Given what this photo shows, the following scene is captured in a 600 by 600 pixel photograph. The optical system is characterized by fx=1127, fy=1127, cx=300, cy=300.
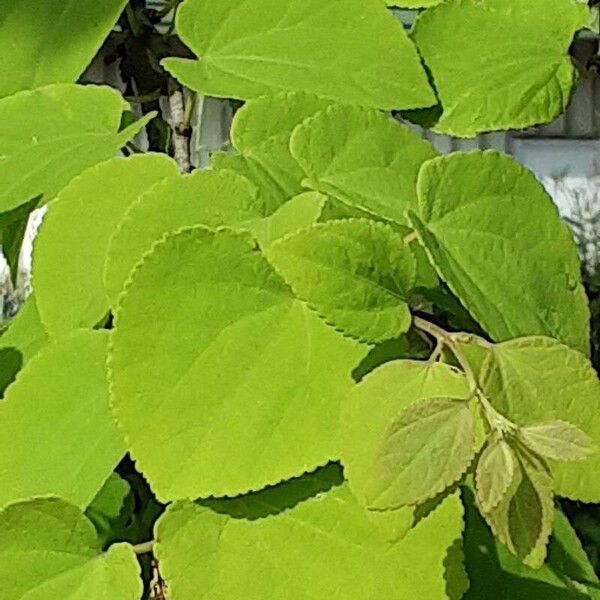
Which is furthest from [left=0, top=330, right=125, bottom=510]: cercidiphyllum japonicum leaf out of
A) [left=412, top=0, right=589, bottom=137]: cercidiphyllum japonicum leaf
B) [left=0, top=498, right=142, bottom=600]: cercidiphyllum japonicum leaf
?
[left=412, top=0, right=589, bottom=137]: cercidiphyllum japonicum leaf

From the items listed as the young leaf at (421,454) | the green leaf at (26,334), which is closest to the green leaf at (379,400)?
the young leaf at (421,454)

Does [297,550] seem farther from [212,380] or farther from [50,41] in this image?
[50,41]

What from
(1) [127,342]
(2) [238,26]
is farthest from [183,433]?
(2) [238,26]

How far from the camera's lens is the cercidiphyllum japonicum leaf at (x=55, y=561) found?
0.71 ft

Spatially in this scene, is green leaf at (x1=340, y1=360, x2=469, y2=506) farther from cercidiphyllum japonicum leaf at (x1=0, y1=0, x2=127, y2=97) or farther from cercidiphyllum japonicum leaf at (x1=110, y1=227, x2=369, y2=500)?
cercidiphyllum japonicum leaf at (x1=0, y1=0, x2=127, y2=97)

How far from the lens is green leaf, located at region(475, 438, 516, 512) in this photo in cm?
17

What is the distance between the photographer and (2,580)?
0.21 m

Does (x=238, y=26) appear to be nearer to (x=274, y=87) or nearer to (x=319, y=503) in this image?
(x=274, y=87)

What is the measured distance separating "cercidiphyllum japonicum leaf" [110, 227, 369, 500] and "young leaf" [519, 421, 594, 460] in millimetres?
34

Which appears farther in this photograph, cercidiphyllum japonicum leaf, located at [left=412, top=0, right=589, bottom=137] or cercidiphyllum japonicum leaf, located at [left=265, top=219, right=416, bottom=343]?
cercidiphyllum japonicum leaf, located at [left=412, top=0, right=589, bottom=137]

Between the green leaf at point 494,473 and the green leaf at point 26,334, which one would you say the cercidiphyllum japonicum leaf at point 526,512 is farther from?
the green leaf at point 26,334

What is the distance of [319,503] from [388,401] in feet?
0.12

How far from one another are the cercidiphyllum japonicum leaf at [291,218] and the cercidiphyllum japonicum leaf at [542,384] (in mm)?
44

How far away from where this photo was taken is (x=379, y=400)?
18 centimetres
